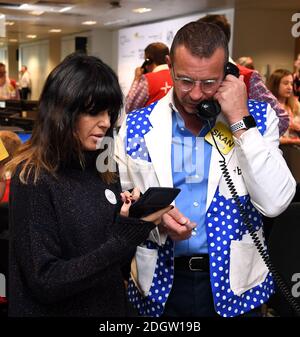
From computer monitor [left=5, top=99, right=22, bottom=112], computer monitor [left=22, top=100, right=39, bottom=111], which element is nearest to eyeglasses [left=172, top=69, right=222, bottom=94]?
computer monitor [left=22, top=100, right=39, bottom=111]

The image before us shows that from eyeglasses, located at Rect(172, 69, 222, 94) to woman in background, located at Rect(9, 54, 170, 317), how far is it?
183 mm

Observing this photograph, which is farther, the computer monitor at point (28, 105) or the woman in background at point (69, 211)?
the computer monitor at point (28, 105)

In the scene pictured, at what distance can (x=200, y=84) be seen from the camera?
1.17 m

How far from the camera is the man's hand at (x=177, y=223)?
1111 millimetres

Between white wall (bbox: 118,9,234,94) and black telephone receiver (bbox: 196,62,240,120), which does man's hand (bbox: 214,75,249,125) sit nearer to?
black telephone receiver (bbox: 196,62,240,120)

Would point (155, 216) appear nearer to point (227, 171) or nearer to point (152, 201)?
point (152, 201)

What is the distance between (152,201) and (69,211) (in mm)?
163

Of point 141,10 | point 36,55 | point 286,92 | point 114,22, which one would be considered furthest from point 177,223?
point 36,55

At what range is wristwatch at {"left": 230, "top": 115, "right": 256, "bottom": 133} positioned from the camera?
114 cm

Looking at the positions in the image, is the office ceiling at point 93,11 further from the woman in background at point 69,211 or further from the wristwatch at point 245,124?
the woman in background at point 69,211

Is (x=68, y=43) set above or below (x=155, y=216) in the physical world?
below

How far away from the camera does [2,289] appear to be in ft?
5.75

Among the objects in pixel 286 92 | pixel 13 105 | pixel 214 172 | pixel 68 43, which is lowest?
pixel 68 43

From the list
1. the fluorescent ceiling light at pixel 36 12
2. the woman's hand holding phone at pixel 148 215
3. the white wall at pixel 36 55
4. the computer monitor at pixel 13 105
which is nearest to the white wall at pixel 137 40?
the white wall at pixel 36 55
